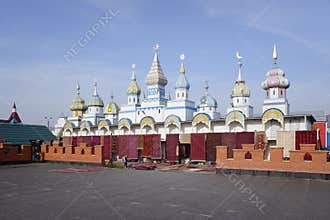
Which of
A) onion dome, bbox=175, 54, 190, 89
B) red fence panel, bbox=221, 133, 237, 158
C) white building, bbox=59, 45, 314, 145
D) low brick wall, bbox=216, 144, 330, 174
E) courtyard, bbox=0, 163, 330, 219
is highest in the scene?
onion dome, bbox=175, 54, 190, 89

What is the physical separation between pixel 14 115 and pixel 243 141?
22.8 meters

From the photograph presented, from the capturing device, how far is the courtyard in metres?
6.97

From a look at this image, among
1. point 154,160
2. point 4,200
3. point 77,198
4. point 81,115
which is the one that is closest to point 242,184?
point 77,198

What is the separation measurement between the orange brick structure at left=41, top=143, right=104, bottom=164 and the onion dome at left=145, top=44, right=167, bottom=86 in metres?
15.1

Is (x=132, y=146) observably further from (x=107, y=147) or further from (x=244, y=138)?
(x=244, y=138)

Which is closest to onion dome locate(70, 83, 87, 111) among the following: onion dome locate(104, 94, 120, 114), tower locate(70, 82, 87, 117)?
tower locate(70, 82, 87, 117)

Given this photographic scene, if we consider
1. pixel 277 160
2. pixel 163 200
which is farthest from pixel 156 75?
pixel 163 200

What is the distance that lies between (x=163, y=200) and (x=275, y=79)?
21443 mm

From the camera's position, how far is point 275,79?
27.0 metres

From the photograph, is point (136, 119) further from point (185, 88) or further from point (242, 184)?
point (242, 184)

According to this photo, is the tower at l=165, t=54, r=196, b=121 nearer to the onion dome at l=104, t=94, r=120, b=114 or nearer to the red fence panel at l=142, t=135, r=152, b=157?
the red fence panel at l=142, t=135, r=152, b=157

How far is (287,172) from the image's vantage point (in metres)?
14.1

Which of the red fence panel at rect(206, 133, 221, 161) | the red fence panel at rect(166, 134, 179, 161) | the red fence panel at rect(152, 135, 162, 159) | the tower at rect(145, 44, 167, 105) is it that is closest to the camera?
the red fence panel at rect(206, 133, 221, 161)

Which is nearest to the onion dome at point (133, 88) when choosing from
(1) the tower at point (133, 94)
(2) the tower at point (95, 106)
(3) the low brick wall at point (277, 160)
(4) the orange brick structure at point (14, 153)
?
(1) the tower at point (133, 94)
